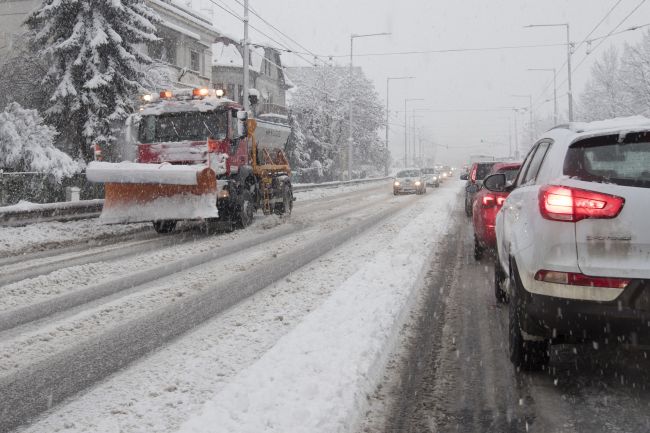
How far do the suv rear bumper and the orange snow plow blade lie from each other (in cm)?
938

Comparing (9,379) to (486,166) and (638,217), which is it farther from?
(486,166)

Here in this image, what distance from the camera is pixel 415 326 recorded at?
5.70m

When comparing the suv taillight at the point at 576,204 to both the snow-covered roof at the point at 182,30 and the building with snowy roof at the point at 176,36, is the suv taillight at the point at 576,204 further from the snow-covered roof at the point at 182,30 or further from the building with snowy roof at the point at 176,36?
the snow-covered roof at the point at 182,30

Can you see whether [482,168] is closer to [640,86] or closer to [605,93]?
[640,86]

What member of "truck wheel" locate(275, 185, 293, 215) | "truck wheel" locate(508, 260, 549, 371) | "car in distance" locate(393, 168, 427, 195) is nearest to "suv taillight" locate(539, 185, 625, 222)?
"truck wheel" locate(508, 260, 549, 371)

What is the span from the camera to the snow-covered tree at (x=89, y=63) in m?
19.8

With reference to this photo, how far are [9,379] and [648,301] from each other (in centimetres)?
429

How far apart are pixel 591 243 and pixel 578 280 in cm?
24

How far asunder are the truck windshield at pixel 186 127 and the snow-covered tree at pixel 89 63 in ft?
21.9

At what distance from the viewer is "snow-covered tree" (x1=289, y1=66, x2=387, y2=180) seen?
5066cm

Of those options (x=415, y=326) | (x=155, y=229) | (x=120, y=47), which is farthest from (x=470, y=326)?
(x=120, y=47)

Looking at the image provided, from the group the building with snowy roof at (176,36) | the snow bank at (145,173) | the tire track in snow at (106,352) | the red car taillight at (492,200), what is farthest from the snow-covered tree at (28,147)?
the red car taillight at (492,200)

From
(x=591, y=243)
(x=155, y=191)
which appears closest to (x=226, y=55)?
(x=155, y=191)

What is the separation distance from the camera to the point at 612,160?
3705 mm
